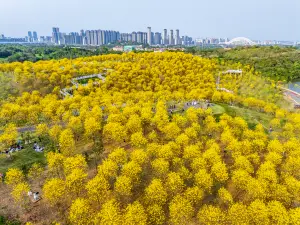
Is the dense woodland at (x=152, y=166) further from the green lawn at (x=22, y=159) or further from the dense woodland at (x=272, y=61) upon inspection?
the dense woodland at (x=272, y=61)

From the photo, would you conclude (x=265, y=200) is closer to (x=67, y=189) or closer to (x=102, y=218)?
(x=102, y=218)

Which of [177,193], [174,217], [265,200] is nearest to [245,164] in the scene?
[265,200]

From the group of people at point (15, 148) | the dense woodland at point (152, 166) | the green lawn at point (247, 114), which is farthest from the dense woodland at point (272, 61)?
the group of people at point (15, 148)

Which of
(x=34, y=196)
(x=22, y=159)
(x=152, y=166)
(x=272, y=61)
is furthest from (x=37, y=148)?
(x=272, y=61)

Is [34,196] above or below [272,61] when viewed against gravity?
below

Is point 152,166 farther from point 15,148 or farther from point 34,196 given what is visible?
point 15,148
